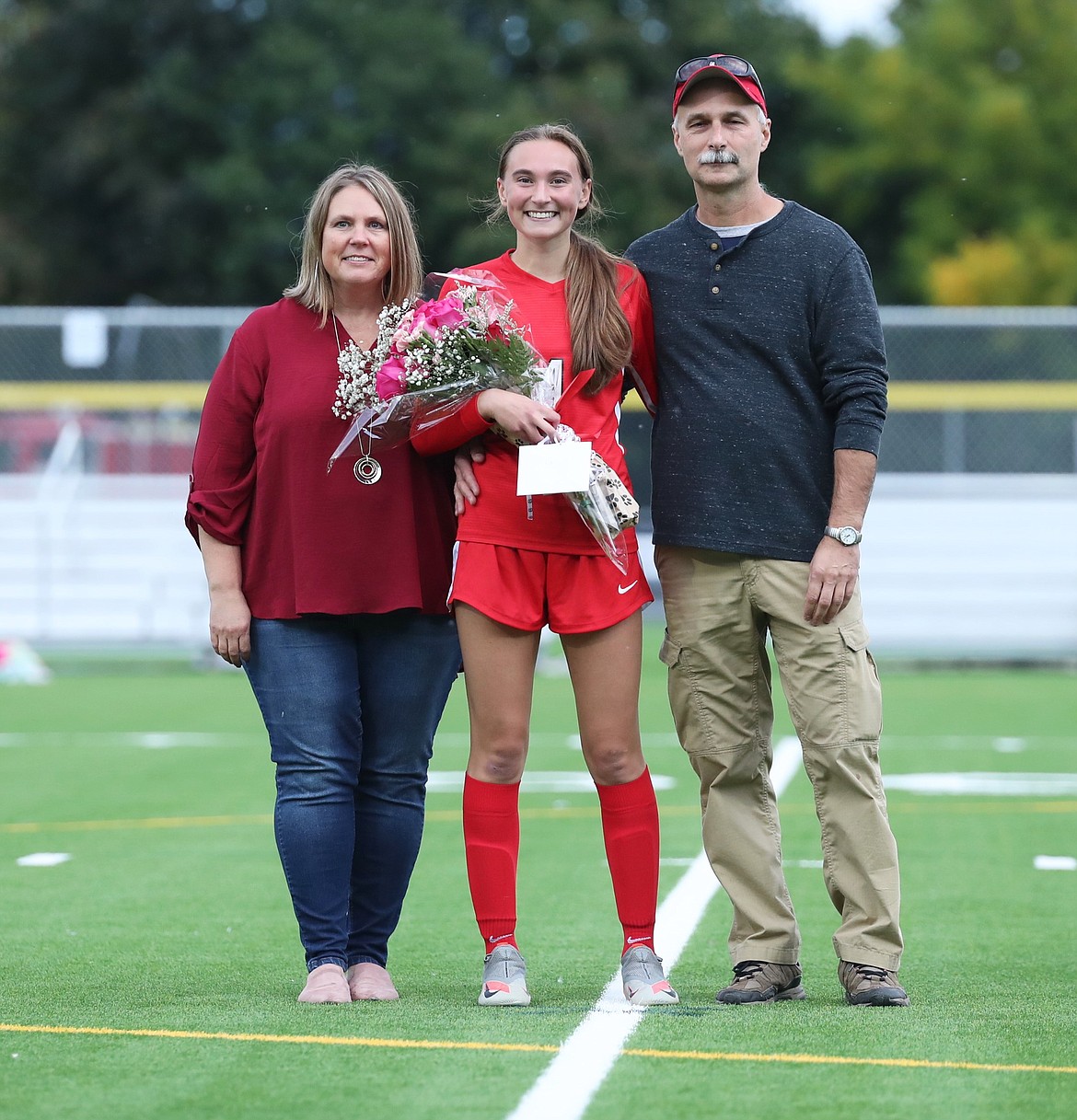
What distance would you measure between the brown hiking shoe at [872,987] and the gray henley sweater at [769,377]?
96cm

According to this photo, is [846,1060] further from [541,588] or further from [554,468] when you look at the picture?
[554,468]

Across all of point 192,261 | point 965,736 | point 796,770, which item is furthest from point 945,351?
point 192,261

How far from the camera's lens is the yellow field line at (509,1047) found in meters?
3.82

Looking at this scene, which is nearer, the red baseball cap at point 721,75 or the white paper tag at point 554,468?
the white paper tag at point 554,468

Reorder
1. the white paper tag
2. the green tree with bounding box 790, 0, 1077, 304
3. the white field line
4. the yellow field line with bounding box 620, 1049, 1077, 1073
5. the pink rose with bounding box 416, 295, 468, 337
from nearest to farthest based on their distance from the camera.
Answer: the white field line, the yellow field line with bounding box 620, 1049, 1077, 1073, the white paper tag, the pink rose with bounding box 416, 295, 468, 337, the green tree with bounding box 790, 0, 1077, 304

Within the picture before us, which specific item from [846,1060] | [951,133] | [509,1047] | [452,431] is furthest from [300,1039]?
[951,133]

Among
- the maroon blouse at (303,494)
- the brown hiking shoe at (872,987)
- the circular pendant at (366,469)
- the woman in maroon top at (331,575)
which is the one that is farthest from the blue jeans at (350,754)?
the brown hiking shoe at (872,987)

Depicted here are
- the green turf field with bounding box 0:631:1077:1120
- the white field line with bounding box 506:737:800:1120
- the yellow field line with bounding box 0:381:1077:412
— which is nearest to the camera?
the white field line with bounding box 506:737:800:1120

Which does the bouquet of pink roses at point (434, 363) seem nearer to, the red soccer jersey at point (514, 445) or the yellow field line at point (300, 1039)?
the red soccer jersey at point (514, 445)

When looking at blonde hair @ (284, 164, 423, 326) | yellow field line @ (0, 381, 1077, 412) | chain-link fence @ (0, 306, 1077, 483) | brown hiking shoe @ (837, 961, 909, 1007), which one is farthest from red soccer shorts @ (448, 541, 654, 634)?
chain-link fence @ (0, 306, 1077, 483)

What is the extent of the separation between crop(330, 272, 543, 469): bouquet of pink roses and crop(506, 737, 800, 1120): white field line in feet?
4.58

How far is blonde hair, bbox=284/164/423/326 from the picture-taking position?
4.66 metres

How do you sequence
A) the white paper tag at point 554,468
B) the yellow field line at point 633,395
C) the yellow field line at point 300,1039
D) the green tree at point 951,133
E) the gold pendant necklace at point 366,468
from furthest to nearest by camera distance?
1. the green tree at point 951,133
2. the yellow field line at point 633,395
3. the gold pendant necklace at point 366,468
4. the white paper tag at point 554,468
5. the yellow field line at point 300,1039

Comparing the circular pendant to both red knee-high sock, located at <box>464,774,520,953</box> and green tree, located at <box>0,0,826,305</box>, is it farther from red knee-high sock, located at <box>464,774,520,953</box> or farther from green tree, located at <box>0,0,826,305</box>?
green tree, located at <box>0,0,826,305</box>
